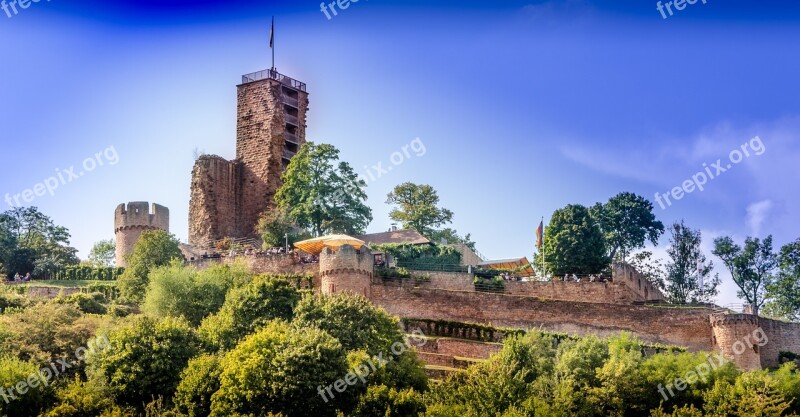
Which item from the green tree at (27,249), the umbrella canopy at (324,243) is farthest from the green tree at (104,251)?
the umbrella canopy at (324,243)

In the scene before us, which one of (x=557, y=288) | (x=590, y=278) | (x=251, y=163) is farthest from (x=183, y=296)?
(x=590, y=278)

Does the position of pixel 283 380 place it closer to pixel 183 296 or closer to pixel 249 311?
pixel 249 311

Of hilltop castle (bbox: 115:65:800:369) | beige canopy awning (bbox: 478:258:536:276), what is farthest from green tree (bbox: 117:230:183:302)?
beige canopy awning (bbox: 478:258:536:276)

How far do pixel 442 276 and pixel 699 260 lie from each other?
16.7 m

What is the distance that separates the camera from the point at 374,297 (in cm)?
5866

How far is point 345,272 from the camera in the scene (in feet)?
191

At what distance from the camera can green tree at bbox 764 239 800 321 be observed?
6669cm

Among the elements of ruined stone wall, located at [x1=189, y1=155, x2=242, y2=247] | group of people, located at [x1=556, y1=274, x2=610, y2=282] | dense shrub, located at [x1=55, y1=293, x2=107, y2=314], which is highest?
ruined stone wall, located at [x1=189, y1=155, x2=242, y2=247]

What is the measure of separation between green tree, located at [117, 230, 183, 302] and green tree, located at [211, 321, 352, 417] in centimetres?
1491

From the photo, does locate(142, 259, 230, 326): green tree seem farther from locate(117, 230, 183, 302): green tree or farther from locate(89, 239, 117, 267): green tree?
locate(89, 239, 117, 267): green tree

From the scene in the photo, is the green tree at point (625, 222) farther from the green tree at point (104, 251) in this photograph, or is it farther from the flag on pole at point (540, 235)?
the green tree at point (104, 251)

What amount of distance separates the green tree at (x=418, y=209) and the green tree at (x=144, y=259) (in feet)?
58.1

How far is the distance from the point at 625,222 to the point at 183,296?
26.0 m

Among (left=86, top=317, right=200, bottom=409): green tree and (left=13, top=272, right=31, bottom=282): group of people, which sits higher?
(left=13, top=272, right=31, bottom=282): group of people
